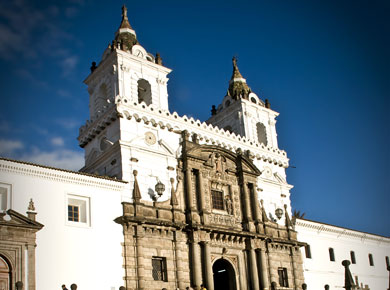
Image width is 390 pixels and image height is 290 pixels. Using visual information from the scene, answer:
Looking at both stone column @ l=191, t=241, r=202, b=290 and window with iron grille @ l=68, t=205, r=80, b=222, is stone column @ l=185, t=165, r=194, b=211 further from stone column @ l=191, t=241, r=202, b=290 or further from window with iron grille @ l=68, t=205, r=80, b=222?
window with iron grille @ l=68, t=205, r=80, b=222

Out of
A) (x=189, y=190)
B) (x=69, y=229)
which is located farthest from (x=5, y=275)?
(x=189, y=190)

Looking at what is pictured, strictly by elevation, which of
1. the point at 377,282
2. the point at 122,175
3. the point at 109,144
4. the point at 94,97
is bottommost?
the point at 377,282

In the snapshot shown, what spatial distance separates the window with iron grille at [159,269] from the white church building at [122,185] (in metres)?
2.55

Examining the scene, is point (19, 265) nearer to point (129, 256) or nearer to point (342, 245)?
point (129, 256)

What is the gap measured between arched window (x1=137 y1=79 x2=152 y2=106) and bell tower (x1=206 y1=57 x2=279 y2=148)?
30.8ft

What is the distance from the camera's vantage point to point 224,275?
38062 mm

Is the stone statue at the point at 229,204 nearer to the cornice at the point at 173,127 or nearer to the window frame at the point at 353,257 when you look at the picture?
the cornice at the point at 173,127

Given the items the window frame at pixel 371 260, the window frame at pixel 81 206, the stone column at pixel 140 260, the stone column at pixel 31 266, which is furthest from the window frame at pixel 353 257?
the stone column at pixel 31 266

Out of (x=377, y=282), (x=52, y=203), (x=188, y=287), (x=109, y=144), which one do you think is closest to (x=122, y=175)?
(x=109, y=144)

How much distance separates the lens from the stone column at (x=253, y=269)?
3656 cm

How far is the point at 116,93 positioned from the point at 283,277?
18.3 meters

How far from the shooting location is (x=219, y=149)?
38.5 m

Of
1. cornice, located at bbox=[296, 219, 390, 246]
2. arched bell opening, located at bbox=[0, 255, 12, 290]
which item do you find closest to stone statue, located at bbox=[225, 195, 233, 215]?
cornice, located at bbox=[296, 219, 390, 246]

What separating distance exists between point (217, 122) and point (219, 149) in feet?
28.6
